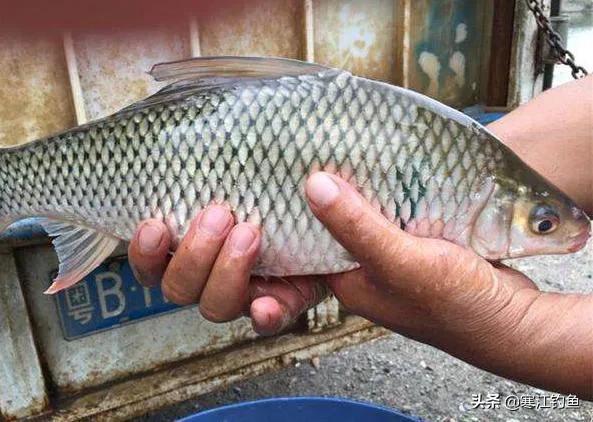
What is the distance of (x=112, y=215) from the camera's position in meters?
1.36

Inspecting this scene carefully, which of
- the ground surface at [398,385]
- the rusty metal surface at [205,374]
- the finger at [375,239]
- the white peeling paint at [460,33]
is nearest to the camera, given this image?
the finger at [375,239]

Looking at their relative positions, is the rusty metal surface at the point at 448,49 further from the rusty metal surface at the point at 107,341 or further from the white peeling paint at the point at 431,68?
the rusty metal surface at the point at 107,341

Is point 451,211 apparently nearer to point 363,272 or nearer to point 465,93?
point 363,272

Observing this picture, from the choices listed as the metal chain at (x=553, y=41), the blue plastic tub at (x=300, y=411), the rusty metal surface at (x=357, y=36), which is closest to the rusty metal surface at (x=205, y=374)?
the blue plastic tub at (x=300, y=411)

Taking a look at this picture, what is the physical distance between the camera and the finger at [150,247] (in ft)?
4.28

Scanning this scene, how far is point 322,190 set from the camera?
1.15 metres

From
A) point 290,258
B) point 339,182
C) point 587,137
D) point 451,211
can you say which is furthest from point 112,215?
point 587,137

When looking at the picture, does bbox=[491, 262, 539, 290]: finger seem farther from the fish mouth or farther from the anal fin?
the anal fin

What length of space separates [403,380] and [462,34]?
137 centimetres

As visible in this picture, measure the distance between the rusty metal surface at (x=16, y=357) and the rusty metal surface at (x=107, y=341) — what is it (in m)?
0.03

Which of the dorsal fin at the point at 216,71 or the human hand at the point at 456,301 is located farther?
the dorsal fin at the point at 216,71

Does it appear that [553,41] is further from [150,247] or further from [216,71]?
[150,247]

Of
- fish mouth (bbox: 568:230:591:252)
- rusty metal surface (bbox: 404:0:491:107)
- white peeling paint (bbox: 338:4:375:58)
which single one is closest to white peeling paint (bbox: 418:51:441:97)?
rusty metal surface (bbox: 404:0:491:107)

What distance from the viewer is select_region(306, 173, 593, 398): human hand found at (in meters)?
1.15
